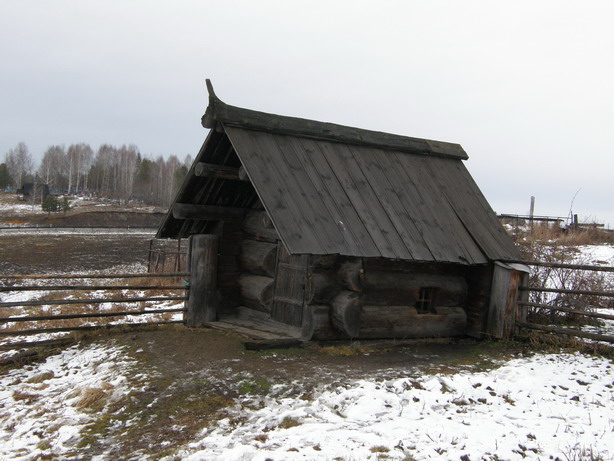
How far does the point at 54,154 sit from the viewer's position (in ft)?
315

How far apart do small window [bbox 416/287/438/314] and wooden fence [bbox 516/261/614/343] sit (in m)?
1.59

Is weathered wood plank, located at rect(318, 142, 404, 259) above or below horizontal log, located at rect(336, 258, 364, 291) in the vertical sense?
above

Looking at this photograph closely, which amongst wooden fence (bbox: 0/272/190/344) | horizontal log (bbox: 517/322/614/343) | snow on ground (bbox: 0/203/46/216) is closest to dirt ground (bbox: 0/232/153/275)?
wooden fence (bbox: 0/272/190/344)

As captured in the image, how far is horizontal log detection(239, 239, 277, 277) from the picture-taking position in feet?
34.9

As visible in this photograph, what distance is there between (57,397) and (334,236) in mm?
4613

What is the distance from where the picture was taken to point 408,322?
9.72 meters

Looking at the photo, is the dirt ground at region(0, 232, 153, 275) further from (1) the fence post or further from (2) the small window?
(2) the small window

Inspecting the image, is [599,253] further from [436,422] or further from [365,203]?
[436,422]

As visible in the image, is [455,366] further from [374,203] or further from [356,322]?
[374,203]

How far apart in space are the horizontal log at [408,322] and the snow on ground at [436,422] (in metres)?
1.99

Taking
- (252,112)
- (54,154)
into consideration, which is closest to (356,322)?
(252,112)

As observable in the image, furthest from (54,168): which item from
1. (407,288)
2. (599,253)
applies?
(407,288)

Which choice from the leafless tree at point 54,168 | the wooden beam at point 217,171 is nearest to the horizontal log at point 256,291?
the wooden beam at point 217,171

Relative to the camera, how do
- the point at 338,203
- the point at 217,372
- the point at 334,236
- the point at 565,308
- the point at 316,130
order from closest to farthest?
1. the point at 217,372
2. the point at 334,236
3. the point at 338,203
4. the point at 565,308
5. the point at 316,130
